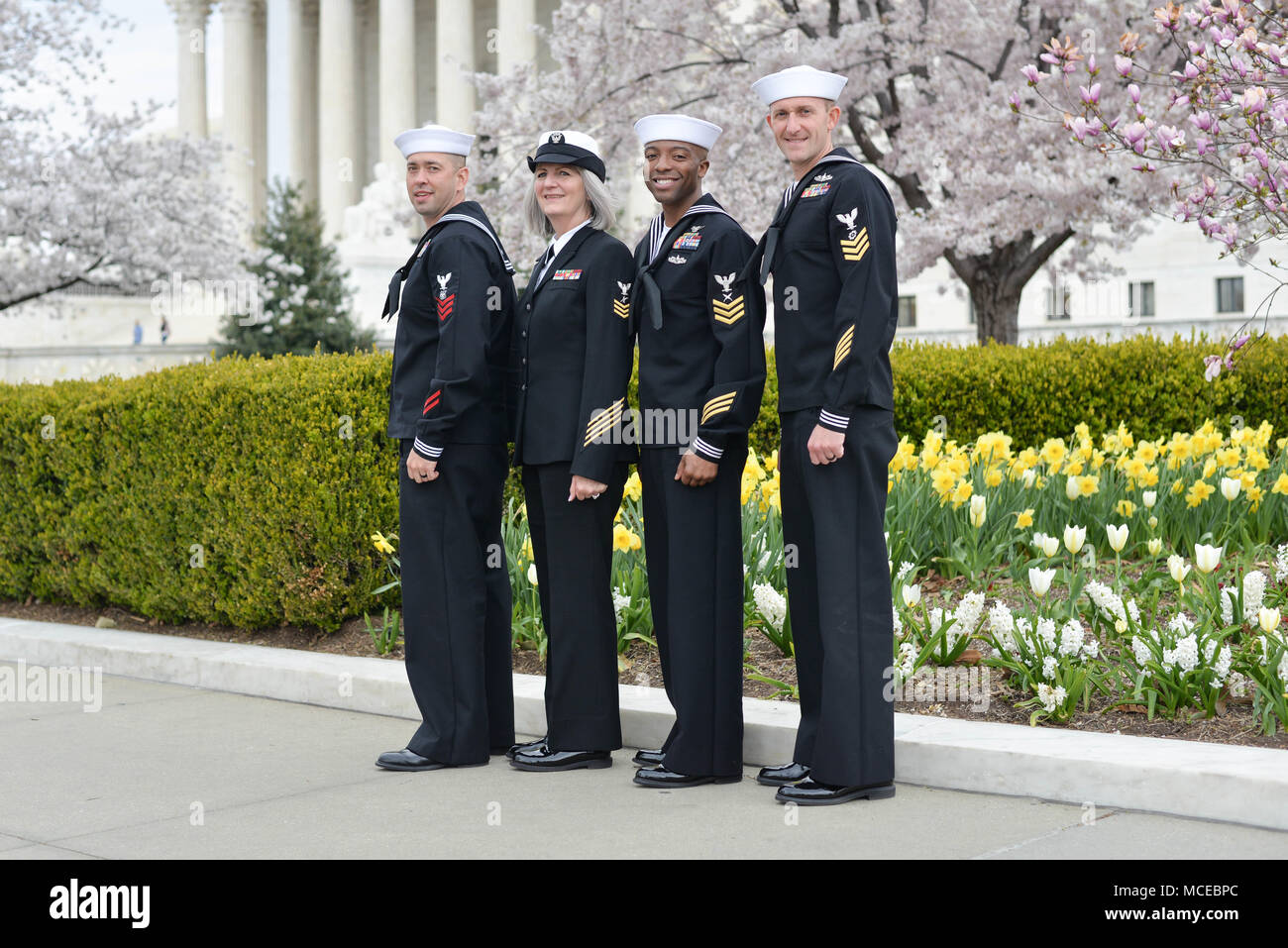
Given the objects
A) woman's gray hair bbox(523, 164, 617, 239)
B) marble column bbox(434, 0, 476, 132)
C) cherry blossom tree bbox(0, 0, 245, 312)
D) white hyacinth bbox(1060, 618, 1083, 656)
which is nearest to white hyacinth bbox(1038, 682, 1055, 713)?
white hyacinth bbox(1060, 618, 1083, 656)

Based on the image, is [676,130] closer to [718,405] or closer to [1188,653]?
[718,405]

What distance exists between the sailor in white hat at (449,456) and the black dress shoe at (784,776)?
3.81 ft

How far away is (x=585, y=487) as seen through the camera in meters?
5.68

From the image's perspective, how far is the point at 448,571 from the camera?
6.10 metres

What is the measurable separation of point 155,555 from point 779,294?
5207 mm

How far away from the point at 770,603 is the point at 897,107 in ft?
42.5

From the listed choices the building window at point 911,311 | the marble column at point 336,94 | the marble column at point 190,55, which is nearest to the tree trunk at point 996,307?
the building window at point 911,311

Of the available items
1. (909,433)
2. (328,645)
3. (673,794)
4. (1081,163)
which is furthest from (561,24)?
(673,794)

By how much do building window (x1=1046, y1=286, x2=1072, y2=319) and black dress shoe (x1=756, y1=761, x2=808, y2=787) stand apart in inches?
1241

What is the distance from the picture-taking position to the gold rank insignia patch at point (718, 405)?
545cm

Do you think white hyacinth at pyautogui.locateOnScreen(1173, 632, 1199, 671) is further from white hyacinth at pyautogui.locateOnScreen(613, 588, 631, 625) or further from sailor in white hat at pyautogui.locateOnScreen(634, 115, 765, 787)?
white hyacinth at pyautogui.locateOnScreen(613, 588, 631, 625)

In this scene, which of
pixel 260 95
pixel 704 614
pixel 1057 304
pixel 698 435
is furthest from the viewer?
pixel 260 95

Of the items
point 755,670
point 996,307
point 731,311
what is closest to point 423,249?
point 731,311

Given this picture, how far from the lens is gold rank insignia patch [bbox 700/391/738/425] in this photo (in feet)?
17.9
